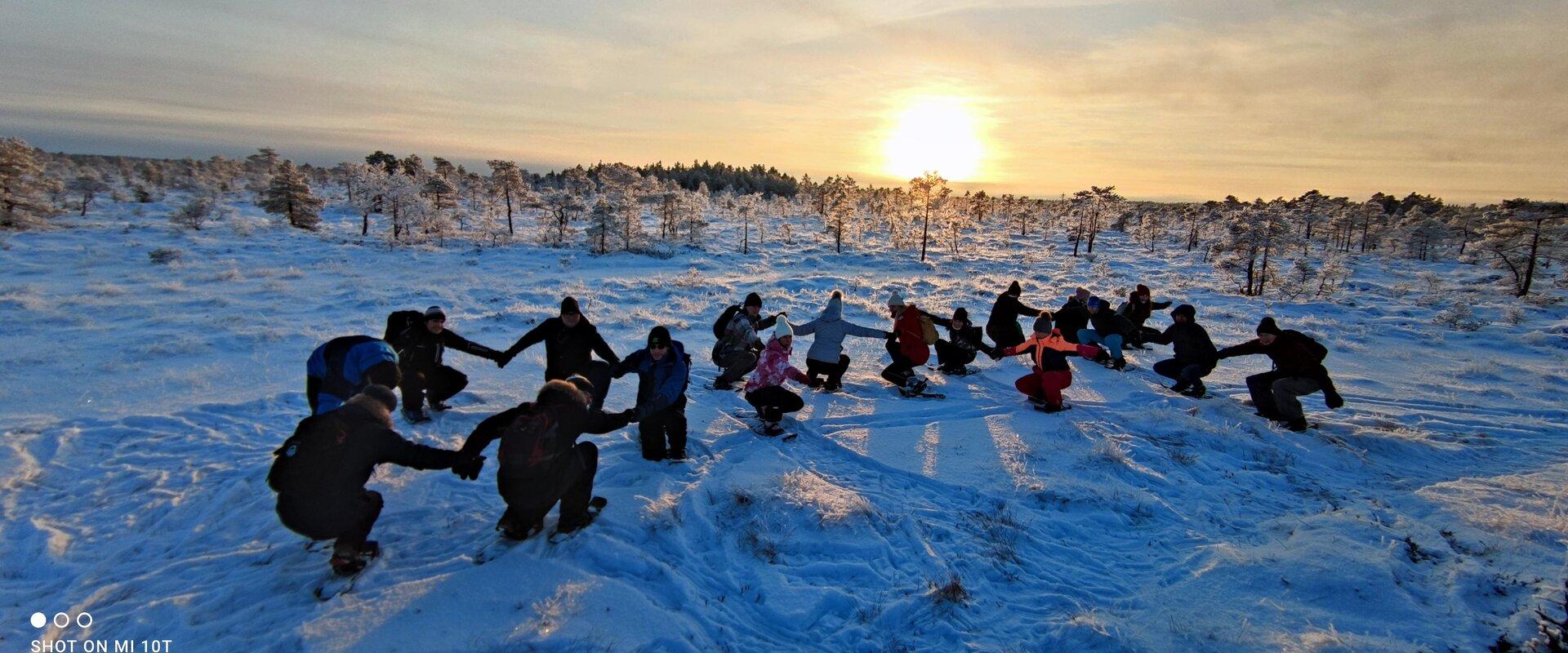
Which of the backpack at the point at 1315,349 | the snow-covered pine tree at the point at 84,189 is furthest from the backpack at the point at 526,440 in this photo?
the snow-covered pine tree at the point at 84,189

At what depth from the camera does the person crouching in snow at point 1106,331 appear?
1138 centimetres

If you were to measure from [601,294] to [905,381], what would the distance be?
1533 centimetres

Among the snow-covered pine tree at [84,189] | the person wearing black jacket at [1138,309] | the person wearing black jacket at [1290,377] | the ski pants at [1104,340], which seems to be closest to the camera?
the person wearing black jacket at [1290,377]

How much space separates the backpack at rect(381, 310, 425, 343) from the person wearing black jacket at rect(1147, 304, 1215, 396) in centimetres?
1073

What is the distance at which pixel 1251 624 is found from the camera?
3.91m

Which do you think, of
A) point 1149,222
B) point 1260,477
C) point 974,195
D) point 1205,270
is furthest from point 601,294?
point 974,195

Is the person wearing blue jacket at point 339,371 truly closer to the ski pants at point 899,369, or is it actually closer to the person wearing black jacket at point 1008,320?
the ski pants at point 899,369

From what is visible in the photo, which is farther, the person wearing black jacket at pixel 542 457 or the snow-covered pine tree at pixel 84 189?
the snow-covered pine tree at pixel 84 189

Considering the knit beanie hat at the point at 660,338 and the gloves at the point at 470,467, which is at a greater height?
the knit beanie hat at the point at 660,338

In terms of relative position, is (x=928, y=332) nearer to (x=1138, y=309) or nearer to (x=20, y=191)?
(x=1138, y=309)

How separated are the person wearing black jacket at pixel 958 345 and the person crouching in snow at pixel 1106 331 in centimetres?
263

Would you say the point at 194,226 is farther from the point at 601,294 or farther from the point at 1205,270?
the point at 1205,270

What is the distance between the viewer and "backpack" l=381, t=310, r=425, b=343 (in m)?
7.01

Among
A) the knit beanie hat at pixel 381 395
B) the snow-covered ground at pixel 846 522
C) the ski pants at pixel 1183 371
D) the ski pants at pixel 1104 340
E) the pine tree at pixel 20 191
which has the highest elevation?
the pine tree at pixel 20 191
